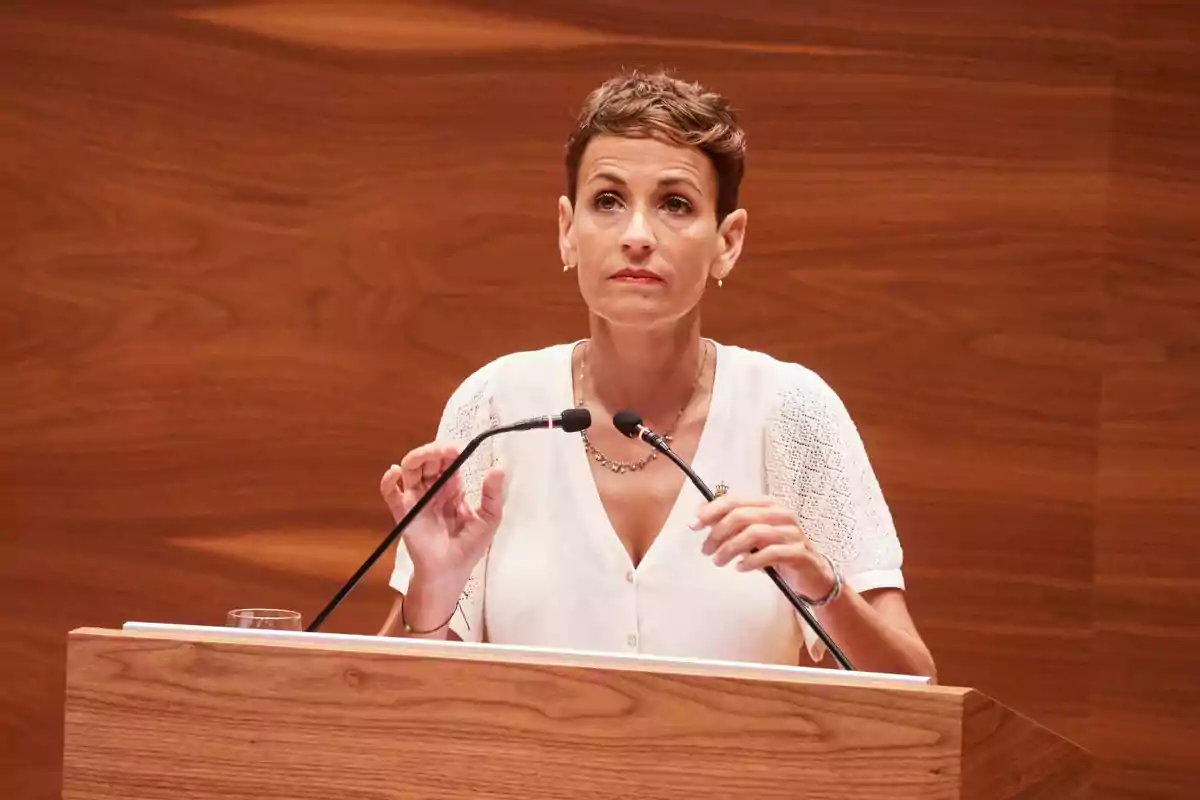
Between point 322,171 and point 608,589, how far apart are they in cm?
136

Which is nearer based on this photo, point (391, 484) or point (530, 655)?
point (530, 655)

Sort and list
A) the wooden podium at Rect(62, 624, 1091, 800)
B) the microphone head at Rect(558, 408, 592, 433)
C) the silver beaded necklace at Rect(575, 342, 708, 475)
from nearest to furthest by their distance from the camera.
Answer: the wooden podium at Rect(62, 624, 1091, 800) → the microphone head at Rect(558, 408, 592, 433) → the silver beaded necklace at Rect(575, 342, 708, 475)

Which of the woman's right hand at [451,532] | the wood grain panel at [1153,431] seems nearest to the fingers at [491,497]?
the woman's right hand at [451,532]

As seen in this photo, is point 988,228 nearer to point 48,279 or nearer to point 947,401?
point 947,401

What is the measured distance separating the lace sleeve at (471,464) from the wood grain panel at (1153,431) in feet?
4.10

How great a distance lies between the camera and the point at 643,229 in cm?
220

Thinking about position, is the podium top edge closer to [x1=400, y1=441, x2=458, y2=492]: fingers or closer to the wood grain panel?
[x1=400, y1=441, x2=458, y2=492]: fingers

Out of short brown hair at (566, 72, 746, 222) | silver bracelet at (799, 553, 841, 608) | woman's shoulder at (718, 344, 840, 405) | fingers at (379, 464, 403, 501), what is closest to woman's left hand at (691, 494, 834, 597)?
silver bracelet at (799, 553, 841, 608)

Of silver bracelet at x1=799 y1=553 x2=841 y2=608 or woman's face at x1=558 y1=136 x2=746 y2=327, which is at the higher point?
woman's face at x1=558 y1=136 x2=746 y2=327

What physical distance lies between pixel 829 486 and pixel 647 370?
0.30 m

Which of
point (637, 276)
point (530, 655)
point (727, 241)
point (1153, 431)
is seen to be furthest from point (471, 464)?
point (1153, 431)

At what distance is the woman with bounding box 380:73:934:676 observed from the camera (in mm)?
2191

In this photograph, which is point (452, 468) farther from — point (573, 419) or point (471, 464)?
point (471, 464)

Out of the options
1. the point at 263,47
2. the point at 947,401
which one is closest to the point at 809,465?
the point at 947,401
